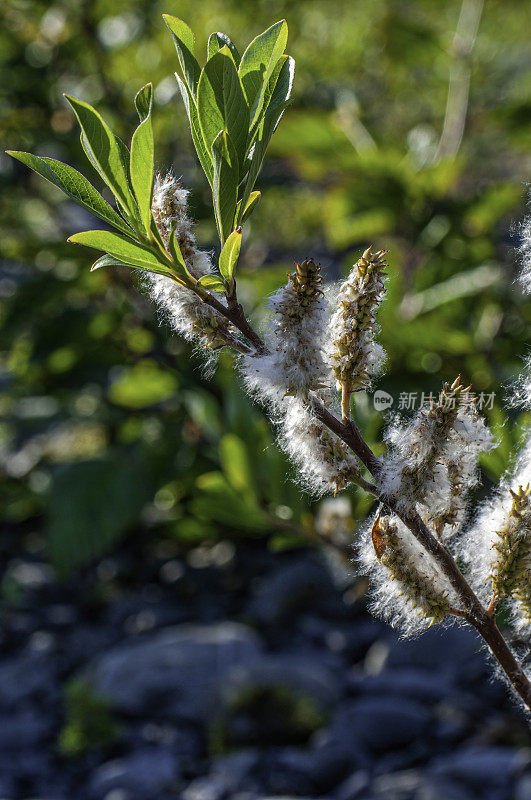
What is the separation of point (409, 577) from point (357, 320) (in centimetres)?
19

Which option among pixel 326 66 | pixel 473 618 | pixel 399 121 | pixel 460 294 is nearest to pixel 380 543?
pixel 473 618

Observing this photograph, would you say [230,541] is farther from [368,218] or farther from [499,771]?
[499,771]

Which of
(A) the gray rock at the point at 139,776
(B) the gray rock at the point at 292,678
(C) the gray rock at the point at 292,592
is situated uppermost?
(C) the gray rock at the point at 292,592

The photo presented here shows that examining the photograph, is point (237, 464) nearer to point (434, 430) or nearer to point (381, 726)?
point (381, 726)

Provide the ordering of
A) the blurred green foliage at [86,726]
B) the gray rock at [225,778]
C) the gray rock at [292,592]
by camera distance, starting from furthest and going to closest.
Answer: the gray rock at [292,592]
the blurred green foliage at [86,726]
the gray rock at [225,778]

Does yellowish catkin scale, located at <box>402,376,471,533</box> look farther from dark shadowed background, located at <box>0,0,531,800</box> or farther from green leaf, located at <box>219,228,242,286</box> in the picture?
dark shadowed background, located at <box>0,0,531,800</box>

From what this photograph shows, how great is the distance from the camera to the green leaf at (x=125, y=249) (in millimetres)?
466

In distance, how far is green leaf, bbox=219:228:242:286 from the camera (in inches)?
18.7

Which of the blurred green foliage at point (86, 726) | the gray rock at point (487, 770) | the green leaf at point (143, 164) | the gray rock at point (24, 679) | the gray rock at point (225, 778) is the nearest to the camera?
the green leaf at point (143, 164)

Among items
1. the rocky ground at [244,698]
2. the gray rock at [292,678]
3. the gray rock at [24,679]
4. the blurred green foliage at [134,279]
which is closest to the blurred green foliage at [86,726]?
the rocky ground at [244,698]

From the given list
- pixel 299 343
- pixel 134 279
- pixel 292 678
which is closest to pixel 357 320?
pixel 299 343

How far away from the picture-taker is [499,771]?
145 cm

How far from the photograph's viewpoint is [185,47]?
1.59 ft

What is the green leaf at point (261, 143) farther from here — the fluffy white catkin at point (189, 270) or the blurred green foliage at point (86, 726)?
the blurred green foliage at point (86, 726)
